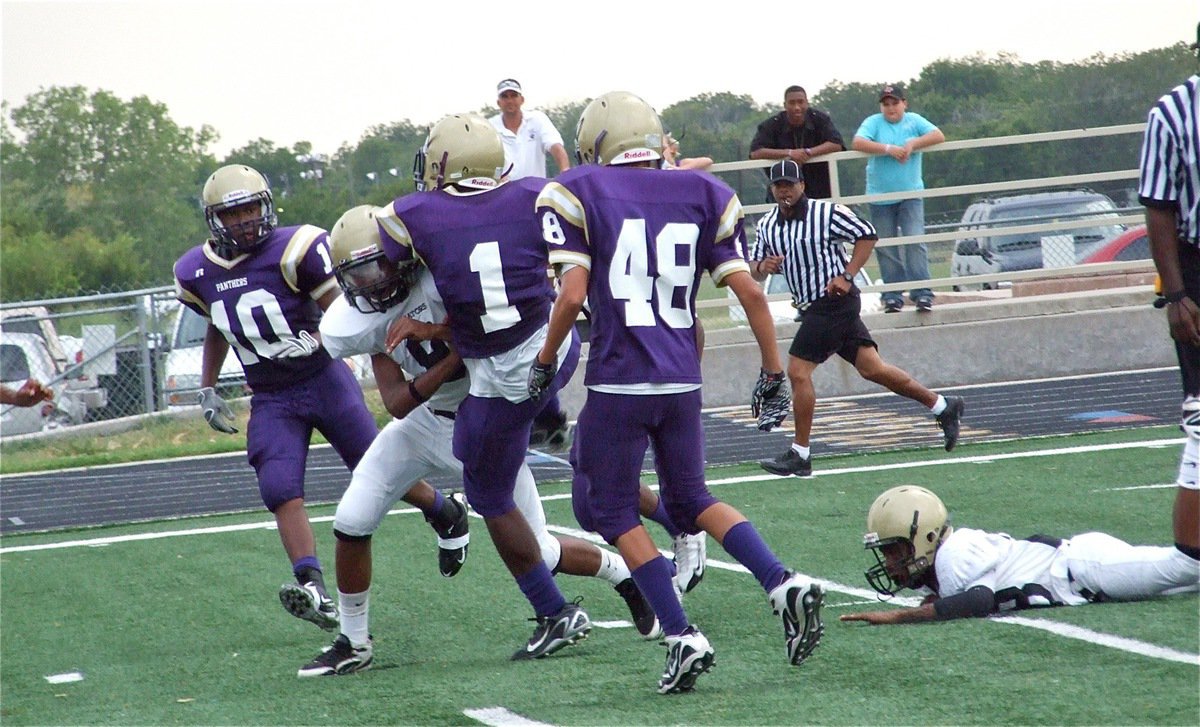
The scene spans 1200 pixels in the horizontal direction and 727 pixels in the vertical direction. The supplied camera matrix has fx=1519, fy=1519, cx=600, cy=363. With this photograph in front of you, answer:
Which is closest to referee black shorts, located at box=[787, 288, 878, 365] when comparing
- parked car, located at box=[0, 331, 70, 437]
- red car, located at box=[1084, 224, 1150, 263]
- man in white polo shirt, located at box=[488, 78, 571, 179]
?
man in white polo shirt, located at box=[488, 78, 571, 179]

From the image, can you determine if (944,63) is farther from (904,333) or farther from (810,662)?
(810,662)

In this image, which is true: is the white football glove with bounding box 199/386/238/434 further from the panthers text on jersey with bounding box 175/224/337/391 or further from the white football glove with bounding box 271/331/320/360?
the white football glove with bounding box 271/331/320/360

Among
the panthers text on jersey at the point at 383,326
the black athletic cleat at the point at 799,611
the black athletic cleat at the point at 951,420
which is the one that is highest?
the panthers text on jersey at the point at 383,326

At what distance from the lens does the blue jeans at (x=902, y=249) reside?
13.5 meters

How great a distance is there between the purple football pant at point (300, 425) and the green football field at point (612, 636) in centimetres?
69

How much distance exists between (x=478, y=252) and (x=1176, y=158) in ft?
7.33

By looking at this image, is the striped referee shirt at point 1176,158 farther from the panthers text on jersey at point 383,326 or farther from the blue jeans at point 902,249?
the blue jeans at point 902,249

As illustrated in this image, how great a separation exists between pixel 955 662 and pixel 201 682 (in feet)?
8.74

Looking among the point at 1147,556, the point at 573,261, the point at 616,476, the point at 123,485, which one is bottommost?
the point at 123,485

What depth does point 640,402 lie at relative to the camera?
15.1ft

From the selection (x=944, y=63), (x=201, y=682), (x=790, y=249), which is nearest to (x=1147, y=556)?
(x=201, y=682)

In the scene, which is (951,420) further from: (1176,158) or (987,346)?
(1176,158)

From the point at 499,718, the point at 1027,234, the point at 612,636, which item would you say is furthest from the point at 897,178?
the point at 499,718

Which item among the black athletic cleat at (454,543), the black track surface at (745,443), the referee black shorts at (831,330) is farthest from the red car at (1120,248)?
the black athletic cleat at (454,543)
